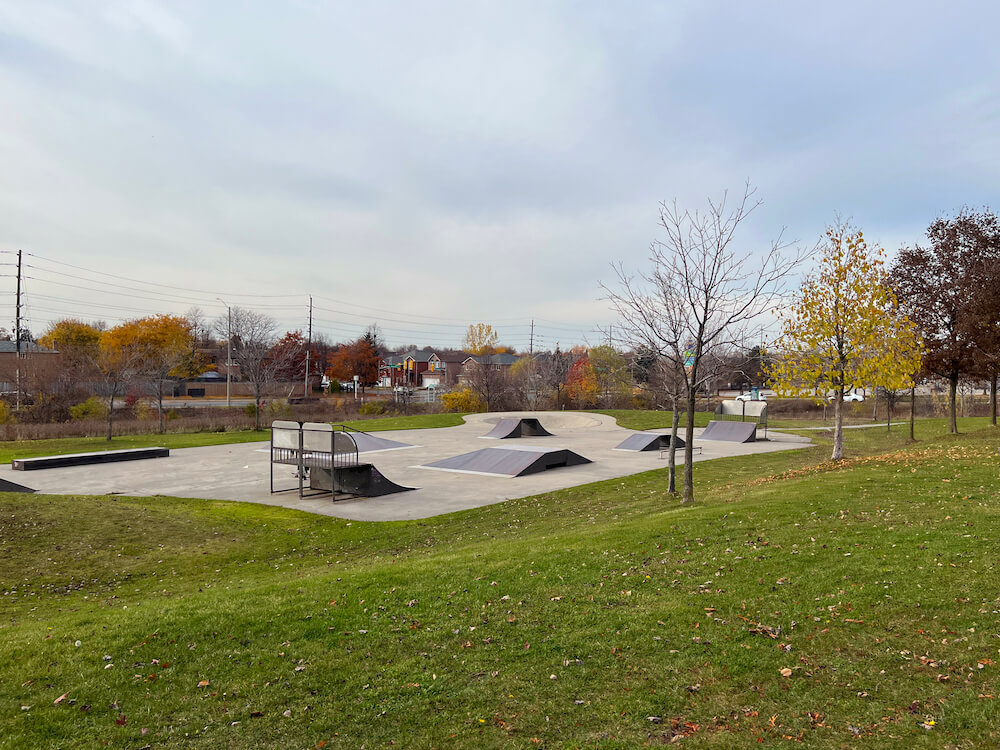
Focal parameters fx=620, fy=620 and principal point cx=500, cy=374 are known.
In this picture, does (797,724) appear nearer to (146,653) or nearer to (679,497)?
(146,653)

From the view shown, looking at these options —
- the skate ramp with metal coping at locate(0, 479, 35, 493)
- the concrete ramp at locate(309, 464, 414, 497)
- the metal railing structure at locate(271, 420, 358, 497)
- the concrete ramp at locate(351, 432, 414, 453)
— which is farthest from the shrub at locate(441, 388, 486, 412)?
the skate ramp with metal coping at locate(0, 479, 35, 493)

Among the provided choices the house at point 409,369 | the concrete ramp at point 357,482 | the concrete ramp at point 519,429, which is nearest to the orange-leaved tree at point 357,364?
the house at point 409,369

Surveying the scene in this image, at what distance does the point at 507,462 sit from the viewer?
19469 mm

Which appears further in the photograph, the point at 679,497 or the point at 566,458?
the point at 566,458

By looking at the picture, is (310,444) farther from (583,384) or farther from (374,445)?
(583,384)

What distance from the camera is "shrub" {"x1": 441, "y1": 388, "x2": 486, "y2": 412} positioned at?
157ft

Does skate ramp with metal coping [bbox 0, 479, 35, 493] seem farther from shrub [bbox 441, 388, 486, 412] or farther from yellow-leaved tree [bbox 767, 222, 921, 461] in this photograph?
shrub [bbox 441, 388, 486, 412]

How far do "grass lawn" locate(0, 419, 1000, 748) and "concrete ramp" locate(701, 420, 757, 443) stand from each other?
19.2m

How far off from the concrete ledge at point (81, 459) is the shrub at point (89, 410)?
1563 centimetres

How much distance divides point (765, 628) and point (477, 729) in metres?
2.69

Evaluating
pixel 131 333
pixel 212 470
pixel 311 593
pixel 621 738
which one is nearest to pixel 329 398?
pixel 131 333

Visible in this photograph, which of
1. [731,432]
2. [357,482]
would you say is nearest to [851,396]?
[731,432]

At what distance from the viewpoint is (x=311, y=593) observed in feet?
23.4

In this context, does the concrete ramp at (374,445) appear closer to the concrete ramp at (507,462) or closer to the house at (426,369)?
the concrete ramp at (507,462)
